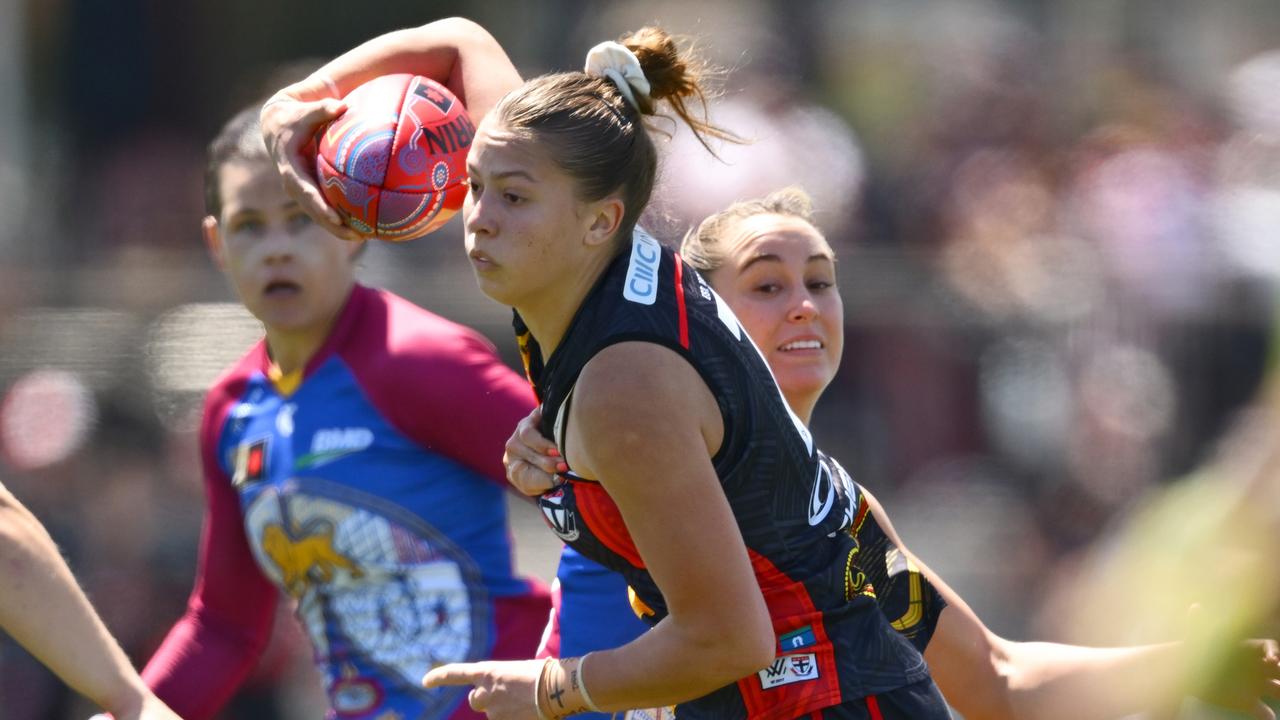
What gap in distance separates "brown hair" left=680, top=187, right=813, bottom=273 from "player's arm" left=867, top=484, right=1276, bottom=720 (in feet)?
2.19

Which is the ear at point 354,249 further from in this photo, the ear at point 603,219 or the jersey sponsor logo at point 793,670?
the jersey sponsor logo at point 793,670

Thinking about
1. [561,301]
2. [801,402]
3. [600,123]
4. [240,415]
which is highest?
[600,123]

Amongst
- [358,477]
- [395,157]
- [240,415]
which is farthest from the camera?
[240,415]

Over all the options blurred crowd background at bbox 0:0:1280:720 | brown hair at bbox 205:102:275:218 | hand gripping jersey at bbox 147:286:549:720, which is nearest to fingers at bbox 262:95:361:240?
hand gripping jersey at bbox 147:286:549:720

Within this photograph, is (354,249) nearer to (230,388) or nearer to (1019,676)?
(230,388)

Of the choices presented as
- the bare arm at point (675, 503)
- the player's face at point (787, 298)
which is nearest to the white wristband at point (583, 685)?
the bare arm at point (675, 503)

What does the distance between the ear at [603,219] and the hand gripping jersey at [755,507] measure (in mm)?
51

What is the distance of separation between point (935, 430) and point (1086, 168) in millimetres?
1398

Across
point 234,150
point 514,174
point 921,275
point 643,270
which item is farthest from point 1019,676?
point 921,275

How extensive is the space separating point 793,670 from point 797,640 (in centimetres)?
5

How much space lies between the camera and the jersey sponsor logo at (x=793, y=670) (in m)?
3.11

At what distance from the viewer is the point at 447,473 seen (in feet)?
14.2

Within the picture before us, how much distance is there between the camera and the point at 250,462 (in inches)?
177

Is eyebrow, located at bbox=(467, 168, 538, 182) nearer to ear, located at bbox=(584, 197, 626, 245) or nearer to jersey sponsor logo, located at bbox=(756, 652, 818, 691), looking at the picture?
ear, located at bbox=(584, 197, 626, 245)
